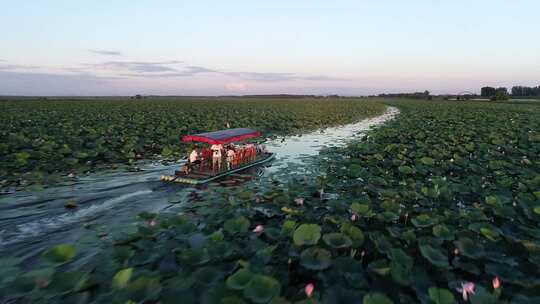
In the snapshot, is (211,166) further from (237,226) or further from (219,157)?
(237,226)

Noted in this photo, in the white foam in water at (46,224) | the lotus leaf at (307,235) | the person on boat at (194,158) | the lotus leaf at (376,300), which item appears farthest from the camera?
the person on boat at (194,158)

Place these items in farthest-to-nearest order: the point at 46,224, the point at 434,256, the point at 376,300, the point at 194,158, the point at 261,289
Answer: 1. the point at 194,158
2. the point at 46,224
3. the point at 434,256
4. the point at 261,289
5. the point at 376,300

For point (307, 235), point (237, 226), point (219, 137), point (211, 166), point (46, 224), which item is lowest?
point (46, 224)

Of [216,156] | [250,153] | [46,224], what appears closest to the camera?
[46,224]

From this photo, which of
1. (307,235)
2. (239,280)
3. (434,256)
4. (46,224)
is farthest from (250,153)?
(239,280)

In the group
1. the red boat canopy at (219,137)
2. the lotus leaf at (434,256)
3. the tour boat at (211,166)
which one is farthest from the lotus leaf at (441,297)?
the red boat canopy at (219,137)

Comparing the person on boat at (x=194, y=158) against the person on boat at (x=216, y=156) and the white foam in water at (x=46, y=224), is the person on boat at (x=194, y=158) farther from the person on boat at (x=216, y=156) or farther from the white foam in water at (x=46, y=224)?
the white foam in water at (x=46, y=224)

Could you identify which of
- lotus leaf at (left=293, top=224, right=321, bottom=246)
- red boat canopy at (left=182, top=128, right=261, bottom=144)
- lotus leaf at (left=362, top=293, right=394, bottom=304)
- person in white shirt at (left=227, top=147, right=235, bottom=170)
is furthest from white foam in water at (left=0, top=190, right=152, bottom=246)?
lotus leaf at (left=362, top=293, right=394, bottom=304)

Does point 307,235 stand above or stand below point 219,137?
below

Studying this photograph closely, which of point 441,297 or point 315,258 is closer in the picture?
point 441,297
